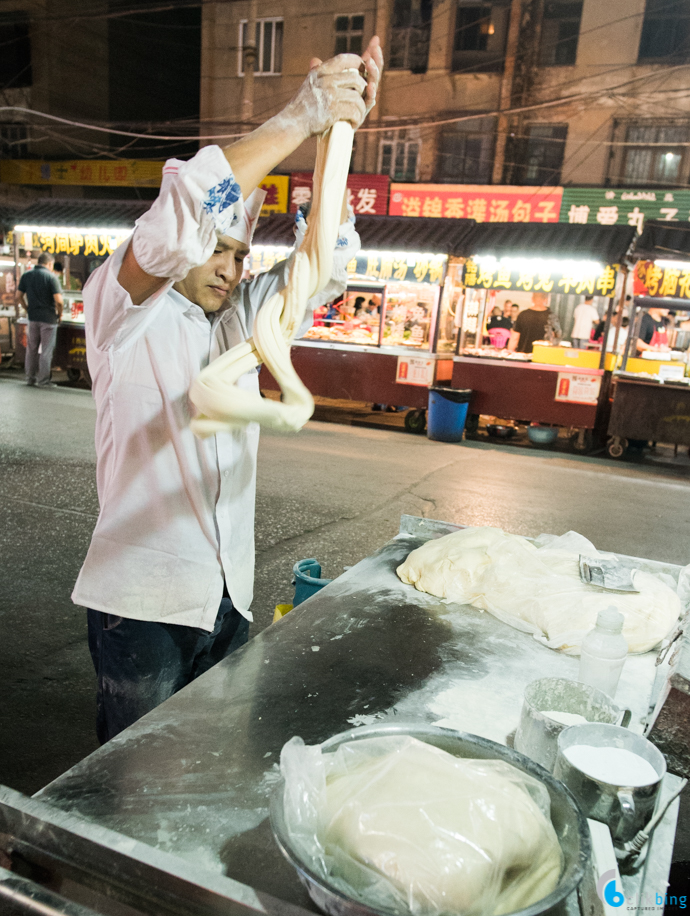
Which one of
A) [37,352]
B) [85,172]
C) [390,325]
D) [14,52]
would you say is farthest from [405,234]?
[14,52]

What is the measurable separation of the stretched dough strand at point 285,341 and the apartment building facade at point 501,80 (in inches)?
530

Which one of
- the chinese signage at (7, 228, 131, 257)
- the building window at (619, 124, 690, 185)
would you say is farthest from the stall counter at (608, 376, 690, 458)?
the chinese signage at (7, 228, 131, 257)

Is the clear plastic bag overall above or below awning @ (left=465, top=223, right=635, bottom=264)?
below

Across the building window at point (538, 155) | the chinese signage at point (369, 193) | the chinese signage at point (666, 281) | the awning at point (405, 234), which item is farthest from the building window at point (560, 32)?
the chinese signage at point (666, 281)

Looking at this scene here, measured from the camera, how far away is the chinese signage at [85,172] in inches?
716

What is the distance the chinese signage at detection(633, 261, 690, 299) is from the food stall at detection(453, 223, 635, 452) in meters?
0.91

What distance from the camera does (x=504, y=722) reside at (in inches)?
68.6

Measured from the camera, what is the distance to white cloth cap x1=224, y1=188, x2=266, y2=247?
1.85 m

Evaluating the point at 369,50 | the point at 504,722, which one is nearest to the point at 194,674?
the point at 504,722

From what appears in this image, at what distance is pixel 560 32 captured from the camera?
50.2 ft

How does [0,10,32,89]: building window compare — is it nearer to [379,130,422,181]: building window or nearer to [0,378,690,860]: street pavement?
[379,130,422,181]: building window

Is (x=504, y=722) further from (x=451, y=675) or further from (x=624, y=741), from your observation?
(x=624, y=741)

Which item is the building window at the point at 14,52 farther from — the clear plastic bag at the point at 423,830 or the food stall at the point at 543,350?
the clear plastic bag at the point at 423,830

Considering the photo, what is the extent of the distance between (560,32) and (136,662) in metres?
18.0
